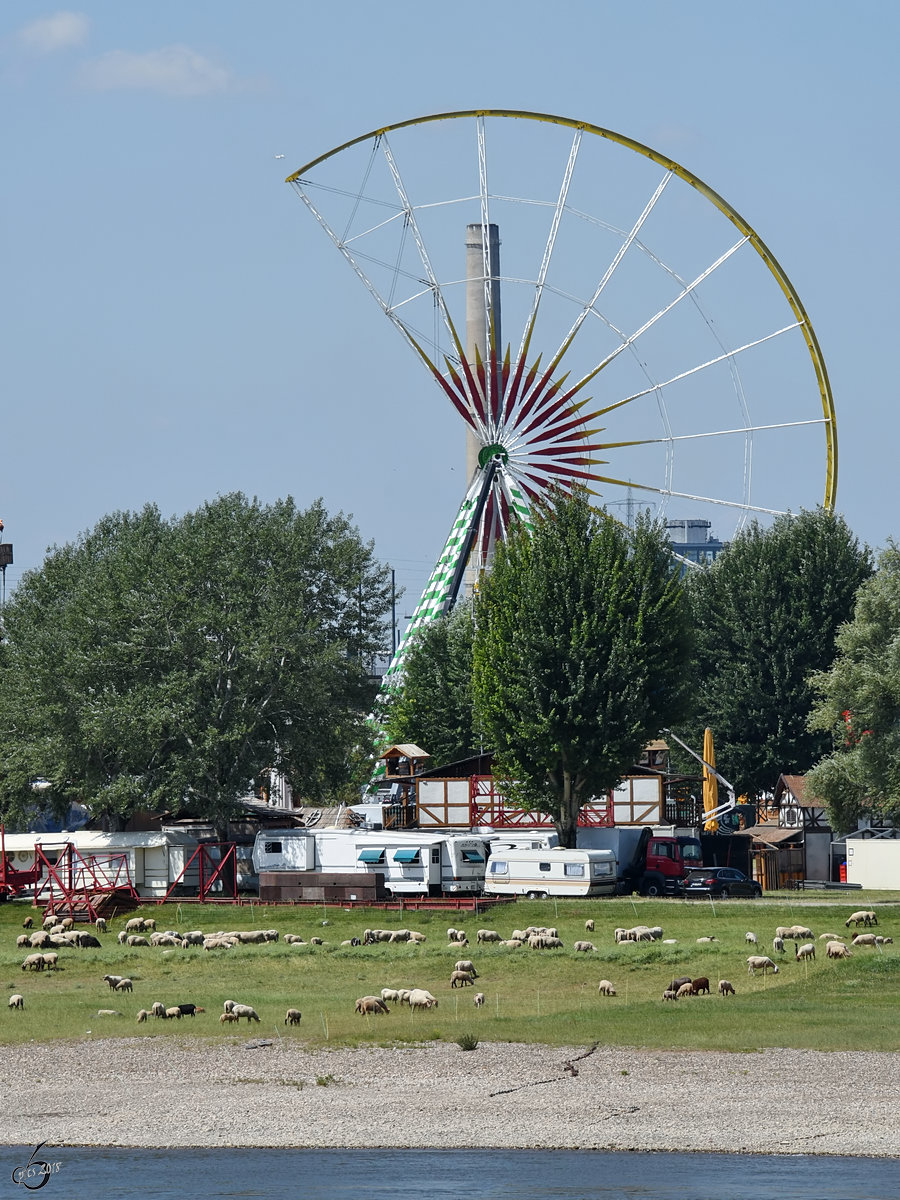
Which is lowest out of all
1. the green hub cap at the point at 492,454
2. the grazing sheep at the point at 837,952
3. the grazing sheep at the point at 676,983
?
the grazing sheep at the point at 676,983

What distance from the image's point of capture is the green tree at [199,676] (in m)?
74.8

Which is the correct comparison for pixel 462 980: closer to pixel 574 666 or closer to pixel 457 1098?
pixel 457 1098

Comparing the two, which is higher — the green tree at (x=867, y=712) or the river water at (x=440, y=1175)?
the green tree at (x=867, y=712)

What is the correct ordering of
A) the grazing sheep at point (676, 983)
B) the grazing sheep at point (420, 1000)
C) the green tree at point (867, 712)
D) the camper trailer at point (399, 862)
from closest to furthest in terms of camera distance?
1. the grazing sheep at point (420, 1000)
2. the grazing sheep at point (676, 983)
3. the camper trailer at point (399, 862)
4. the green tree at point (867, 712)

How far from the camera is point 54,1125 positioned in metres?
30.5

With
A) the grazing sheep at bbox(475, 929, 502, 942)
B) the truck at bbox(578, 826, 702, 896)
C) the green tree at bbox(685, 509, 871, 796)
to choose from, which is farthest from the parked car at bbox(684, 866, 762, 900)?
the green tree at bbox(685, 509, 871, 796)

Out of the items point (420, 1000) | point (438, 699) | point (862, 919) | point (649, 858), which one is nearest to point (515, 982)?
point (420, 1000)

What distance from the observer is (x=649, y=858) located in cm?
6775

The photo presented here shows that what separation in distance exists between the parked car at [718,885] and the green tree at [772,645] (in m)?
28.6

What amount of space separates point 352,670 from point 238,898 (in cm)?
1515

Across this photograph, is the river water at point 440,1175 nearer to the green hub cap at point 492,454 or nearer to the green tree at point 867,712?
the green tree at point 867,712

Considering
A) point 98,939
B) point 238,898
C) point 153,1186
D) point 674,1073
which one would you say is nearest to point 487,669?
point 238,898

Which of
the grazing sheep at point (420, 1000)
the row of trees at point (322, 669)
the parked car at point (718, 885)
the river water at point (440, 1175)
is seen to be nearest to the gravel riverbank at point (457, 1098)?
the river water at point (440, 1175)

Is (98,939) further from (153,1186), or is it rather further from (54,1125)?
(153,1186)
